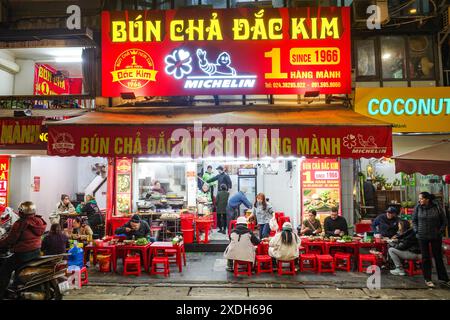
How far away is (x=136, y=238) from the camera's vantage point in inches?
407

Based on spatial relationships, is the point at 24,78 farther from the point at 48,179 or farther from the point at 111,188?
the point at 111,188

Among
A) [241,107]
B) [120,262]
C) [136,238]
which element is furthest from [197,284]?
[241,107]

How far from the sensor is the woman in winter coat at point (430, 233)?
8773mm

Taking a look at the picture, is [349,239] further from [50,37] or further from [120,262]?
[50,37]

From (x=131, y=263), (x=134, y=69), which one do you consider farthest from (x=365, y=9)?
(x=131, y=263)

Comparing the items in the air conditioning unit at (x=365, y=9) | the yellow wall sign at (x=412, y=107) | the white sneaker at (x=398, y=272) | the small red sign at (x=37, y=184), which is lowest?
the white sneaker at (x=398, y=272)

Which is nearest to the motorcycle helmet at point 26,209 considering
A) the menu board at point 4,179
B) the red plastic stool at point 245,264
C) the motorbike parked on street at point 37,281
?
the motorbike parked on street at point 37,281

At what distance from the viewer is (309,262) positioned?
10.2 m

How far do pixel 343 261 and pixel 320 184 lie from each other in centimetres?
309

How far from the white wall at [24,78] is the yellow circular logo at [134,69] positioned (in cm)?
351

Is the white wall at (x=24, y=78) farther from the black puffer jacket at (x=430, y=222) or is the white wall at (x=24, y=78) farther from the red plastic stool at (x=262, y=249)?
the black puffer jacket at (x=430, y=222)

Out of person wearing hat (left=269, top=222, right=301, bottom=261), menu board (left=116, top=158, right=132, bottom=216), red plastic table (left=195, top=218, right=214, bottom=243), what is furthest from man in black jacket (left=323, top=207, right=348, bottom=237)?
menu board (left=116, top=158, right=132, bottom=216)

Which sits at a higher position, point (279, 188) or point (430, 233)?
point (279, 188)

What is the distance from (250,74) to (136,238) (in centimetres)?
579
